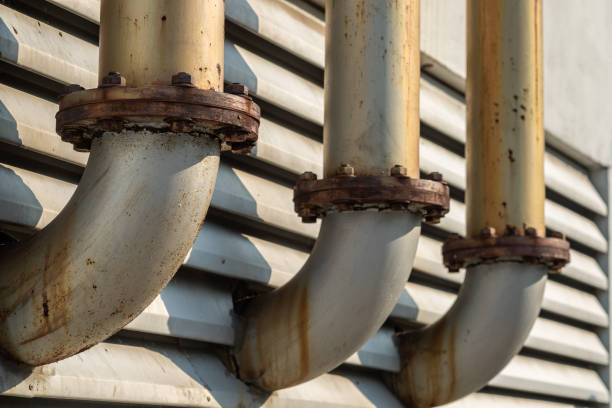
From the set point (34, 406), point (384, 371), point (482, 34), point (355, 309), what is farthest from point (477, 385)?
point (34, 406)

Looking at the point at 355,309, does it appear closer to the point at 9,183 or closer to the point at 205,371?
the point at 205,371

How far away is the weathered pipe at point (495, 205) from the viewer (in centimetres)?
330

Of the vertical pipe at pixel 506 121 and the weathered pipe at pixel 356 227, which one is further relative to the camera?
the vertical pipe at pixel 506 121

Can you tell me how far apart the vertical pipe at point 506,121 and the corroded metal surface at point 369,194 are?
66cm

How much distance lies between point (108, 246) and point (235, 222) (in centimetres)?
92

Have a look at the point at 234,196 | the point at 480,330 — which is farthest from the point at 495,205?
the point at 234,196

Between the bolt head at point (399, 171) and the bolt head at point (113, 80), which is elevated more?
the bolt head at point (399, 171)

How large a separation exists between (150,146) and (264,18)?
1.14 metres

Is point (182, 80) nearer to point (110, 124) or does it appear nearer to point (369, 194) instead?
point (110, 124)

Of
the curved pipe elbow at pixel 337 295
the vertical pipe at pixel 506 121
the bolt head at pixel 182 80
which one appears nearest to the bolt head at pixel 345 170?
the curved pipe elbow at pixel 337 295

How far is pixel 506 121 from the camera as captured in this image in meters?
3.35

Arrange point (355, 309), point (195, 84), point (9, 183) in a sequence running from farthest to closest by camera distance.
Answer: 1. point (355, 309)
2. point (9, 183)
3. point (195, 84)

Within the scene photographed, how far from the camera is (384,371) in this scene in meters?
3.50

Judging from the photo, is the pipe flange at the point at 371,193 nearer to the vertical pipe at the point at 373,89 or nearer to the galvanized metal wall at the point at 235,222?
the vertical pipe at the point at 373,89
